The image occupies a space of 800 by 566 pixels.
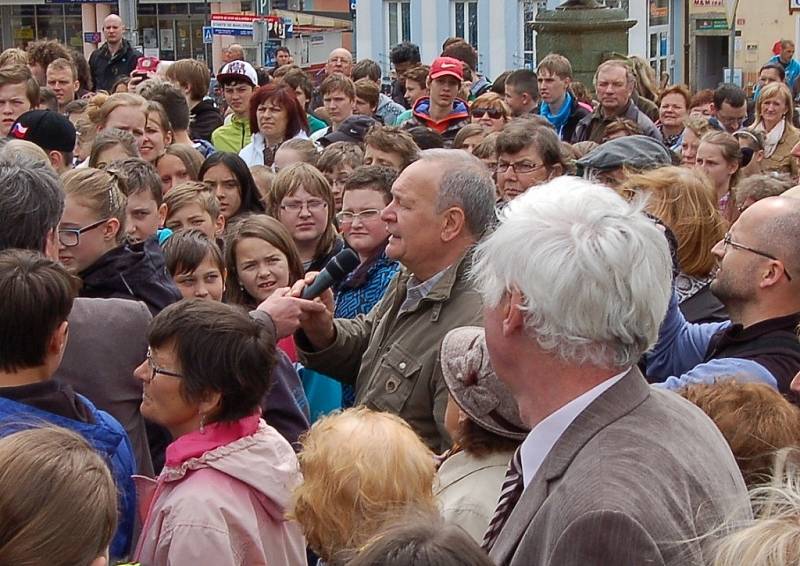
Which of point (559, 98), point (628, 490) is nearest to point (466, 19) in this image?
point (559, 98)

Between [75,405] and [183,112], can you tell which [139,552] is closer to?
[75,405]

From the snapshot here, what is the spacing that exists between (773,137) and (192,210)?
233 inches

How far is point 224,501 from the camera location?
3428mm

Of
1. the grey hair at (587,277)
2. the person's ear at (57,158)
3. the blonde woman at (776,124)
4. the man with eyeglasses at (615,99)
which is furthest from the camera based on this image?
the blonde woman at (776,124)

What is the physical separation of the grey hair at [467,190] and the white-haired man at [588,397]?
1621 mm

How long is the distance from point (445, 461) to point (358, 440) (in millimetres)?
251

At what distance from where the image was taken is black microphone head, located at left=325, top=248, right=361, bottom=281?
15.6ft

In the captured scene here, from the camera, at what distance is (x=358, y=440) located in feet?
10.4

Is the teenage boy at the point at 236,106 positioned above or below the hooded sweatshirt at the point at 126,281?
above

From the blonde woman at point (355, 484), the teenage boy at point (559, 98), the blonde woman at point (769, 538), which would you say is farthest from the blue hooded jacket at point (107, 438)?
the teenage boy at point (559, 98)

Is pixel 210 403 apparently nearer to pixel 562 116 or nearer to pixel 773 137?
pixel 562 116

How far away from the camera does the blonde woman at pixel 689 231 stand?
5.05 m

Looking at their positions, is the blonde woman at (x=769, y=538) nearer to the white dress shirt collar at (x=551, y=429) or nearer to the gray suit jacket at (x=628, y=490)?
the gray suit jacket at (x=628, y=490)

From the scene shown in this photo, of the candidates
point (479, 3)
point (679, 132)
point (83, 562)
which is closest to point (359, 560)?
point (83, 562)
